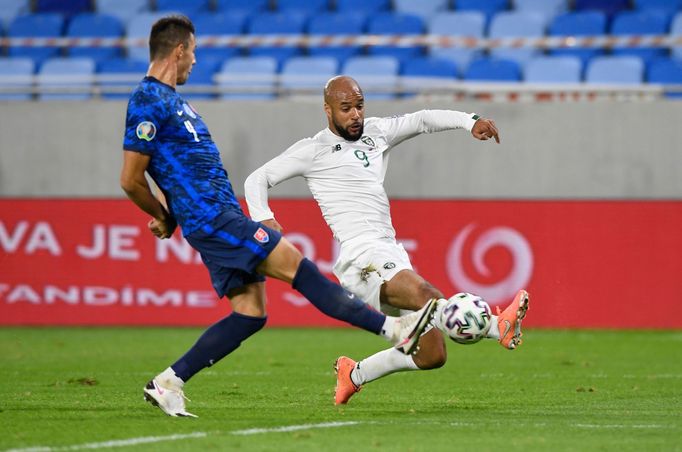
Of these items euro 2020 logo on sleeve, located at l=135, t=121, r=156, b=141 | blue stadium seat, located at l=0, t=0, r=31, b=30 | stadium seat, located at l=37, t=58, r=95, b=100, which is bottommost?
euro 2020 logo on sleeve, located at l=135, t=121, r=156, b=141

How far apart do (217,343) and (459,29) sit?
11774 mm

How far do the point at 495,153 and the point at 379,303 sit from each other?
865 centimetres

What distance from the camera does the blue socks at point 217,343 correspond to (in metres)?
7.08

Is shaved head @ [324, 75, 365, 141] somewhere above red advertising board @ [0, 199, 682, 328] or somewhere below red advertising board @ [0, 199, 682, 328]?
above

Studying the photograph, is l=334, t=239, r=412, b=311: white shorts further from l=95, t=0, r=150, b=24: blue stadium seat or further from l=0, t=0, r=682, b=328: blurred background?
l=95, t=0, r=150, b=24: blue stadium seat

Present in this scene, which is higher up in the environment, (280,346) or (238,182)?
(238,182)

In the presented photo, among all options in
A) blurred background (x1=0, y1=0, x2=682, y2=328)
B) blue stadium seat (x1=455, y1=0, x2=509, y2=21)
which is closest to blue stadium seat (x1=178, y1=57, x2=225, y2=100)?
blurred background (x1=0, y1=0, x2=682, y2=328)

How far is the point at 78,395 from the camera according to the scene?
8.59m

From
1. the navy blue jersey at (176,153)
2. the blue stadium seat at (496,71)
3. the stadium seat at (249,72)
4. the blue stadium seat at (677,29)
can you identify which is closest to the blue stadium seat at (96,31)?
the stadium seat at (249,72)

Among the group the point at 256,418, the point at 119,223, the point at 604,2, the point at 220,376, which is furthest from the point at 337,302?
the point at 604,2

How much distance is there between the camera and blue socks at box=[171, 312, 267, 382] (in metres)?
7.08

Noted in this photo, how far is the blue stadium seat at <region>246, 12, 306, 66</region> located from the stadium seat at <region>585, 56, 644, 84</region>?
14.2ft

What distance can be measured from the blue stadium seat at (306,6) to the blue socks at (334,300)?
505 inches

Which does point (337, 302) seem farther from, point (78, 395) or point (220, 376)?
point (220, 376)
